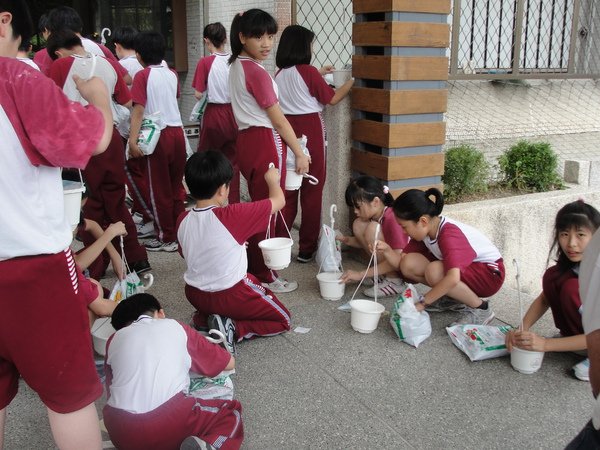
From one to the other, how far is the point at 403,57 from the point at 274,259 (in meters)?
1.83

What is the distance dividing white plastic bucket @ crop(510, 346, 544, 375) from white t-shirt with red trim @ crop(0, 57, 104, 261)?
2361mm

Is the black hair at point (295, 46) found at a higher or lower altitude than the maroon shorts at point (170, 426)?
higher

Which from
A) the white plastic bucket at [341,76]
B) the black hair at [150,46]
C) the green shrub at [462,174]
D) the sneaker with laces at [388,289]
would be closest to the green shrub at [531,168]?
the green shrub at [462,174]

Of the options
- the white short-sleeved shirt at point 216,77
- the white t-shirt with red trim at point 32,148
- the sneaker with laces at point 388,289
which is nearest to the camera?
the white t-shirt with red trim at point 32,148

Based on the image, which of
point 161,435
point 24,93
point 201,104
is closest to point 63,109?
point 24,93

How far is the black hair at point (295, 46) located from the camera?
470 cm

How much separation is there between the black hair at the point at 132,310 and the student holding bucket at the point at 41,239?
0.59 m

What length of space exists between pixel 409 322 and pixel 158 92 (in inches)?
118

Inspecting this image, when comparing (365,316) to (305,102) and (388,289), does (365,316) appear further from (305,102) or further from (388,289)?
(305,102)

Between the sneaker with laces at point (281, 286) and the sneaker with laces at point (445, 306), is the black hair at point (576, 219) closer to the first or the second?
the sneaker with laces at point (445, 306)

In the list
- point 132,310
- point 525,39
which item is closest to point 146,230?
point 132,310

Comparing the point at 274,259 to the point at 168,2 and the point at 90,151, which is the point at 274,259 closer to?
the point at 90,151

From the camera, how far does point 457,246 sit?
3572 millimetres

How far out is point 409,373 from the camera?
3227 mm
